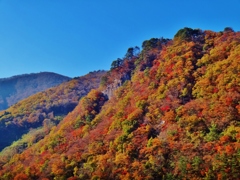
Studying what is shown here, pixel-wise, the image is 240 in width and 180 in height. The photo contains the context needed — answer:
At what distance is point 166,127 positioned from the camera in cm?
4797

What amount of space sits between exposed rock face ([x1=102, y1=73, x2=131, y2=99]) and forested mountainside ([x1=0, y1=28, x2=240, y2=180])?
4768mm

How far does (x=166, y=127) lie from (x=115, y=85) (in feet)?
120

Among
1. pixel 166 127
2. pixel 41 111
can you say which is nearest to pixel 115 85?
pixel 166 127

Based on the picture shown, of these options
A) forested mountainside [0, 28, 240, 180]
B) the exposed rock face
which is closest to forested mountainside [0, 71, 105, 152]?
the exposed rock face

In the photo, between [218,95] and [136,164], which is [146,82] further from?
[136,164]

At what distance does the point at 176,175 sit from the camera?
122 feet

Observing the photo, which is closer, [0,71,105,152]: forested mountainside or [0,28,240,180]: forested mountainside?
[0,28,240,180]: forested mountainside

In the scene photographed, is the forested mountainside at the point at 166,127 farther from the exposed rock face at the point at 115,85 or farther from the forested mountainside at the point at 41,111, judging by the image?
the forested mountainside at the point at 41,111

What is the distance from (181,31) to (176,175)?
166 ft

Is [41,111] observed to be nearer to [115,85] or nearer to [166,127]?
[115,85]

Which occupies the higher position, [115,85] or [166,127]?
[115,85]

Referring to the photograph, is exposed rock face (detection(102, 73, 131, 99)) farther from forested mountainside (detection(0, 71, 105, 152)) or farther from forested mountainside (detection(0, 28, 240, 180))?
forested mountainside (detection(0, 71, 105, 152))

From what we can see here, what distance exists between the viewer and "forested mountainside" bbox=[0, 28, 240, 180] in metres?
38.2

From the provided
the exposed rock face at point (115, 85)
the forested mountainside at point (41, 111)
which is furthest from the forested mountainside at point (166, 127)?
the forested mountainside at point (41, 111)
